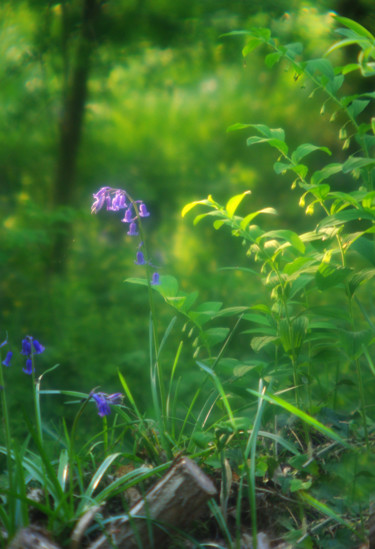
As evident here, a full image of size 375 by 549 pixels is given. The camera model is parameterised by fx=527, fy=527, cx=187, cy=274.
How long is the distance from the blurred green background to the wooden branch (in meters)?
1.51

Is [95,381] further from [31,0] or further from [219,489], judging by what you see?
[31,0]

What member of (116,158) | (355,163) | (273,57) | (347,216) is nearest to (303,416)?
(347,216)

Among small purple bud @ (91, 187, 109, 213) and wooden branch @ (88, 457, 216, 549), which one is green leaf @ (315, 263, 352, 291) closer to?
wooden branch @ (88, 457, 216, 549)

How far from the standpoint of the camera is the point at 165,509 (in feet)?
3.53

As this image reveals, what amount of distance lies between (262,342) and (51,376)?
2.16m

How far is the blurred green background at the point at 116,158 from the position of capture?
3.55 m

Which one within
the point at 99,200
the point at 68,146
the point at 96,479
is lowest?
the point at 68,146

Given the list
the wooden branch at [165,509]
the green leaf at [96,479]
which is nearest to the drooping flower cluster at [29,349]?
the green leaf at [96,479]

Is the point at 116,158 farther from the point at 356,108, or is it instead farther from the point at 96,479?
the point at 96,479

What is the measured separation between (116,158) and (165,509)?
15.5 feet

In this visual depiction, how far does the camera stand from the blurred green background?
3.55 m

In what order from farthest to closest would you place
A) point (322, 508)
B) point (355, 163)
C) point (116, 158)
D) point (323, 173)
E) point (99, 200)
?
point (116, 158)
point (99, 200)
point (323, 173)
point (355, 163)
point (322, 508)

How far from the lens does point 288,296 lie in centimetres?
131

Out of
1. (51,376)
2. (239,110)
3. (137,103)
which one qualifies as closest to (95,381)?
(51,376)
